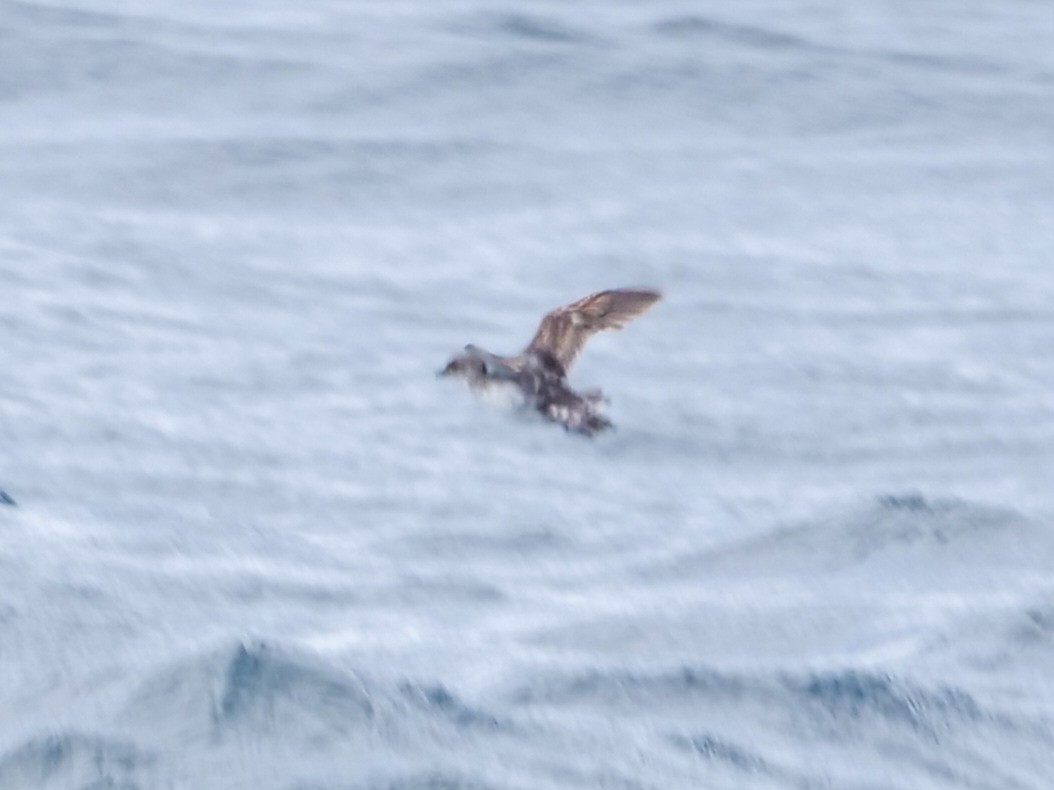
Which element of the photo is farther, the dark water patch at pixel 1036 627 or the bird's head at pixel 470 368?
the dark water patch at pixel 1036 627

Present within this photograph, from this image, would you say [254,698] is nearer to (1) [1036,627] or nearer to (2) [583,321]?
(2) [583,321]

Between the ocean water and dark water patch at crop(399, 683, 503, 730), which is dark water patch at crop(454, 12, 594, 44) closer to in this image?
the ocean water

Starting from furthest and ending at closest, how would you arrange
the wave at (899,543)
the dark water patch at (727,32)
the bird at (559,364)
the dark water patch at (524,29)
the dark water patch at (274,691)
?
the dark water patch at (727,32) < the dark water patch at (524,29) < the wave at (899,543) < the bird at (559,364) < the dark water patch at (274,691)

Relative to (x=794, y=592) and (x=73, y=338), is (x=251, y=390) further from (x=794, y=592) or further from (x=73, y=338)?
(x=794, y=592)

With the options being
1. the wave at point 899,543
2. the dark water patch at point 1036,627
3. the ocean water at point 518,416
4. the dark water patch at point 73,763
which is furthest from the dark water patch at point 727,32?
the dark water patch at point 73,763

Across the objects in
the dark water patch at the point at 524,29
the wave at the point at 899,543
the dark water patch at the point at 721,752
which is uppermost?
the dark water patch at the point at 524,29

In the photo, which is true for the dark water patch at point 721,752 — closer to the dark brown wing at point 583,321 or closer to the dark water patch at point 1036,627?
the dark water patch at point 1036,627

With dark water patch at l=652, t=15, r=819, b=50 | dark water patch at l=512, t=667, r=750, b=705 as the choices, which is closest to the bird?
dark water patch at l=512, t=667, r=750, b=705

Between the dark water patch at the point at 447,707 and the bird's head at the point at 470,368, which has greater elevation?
the bird's head at the point at 470,368

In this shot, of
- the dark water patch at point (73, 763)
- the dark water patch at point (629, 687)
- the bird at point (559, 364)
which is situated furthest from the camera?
the bird at point (559, 364)
